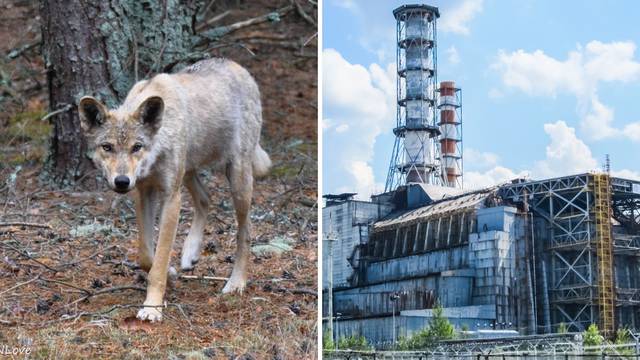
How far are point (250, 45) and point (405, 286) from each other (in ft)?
8.32

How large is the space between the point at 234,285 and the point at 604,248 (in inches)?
57.0

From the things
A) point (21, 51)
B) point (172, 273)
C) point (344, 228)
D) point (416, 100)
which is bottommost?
point (172, 273)

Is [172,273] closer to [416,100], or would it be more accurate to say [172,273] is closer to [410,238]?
[410,238]

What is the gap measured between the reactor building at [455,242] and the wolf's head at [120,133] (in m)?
1.18

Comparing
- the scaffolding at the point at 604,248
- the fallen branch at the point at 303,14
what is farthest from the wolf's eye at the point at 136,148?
the fallen branch at the point at 303,14

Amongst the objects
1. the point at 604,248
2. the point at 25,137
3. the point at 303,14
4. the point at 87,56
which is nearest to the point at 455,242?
the point at 604,248

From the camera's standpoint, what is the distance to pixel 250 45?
6312 mm

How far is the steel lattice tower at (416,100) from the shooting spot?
4.24 m

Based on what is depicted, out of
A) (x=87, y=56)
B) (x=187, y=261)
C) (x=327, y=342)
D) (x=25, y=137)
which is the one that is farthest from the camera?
(x=25, y=137)

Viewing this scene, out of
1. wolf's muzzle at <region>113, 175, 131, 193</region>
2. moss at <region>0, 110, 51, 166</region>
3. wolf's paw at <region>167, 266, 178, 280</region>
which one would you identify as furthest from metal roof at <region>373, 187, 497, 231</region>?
moss at <region>0, 110, 51, 166</region>

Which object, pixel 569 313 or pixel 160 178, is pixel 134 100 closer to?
pixel 160 178

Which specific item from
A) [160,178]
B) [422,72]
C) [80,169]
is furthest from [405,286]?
[80,169]

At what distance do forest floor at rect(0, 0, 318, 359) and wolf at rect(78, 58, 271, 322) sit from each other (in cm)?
14

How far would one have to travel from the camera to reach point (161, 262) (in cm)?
338
